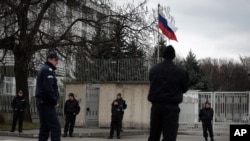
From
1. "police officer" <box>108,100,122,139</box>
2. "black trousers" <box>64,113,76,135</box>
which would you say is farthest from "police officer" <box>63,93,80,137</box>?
"police officer" <box>108,100,122,139</box>

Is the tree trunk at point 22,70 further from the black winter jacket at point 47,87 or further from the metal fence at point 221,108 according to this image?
the black winter jacket at point 47,87

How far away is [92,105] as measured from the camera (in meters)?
29.0

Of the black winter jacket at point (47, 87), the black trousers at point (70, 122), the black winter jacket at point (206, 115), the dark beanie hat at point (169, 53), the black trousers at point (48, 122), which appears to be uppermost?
the dark beanie hat at point (169, 53)

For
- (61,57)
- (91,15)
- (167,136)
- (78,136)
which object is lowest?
(78,136)

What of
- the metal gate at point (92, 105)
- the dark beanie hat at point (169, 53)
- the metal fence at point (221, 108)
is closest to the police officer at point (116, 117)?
the metal gate at point (92, 105)

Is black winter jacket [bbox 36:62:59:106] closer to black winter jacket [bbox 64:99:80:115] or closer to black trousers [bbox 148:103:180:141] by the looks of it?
black trousers [bbox 148:103:180:141]

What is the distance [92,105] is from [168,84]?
68.0 feet

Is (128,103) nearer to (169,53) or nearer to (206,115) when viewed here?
(206,115)

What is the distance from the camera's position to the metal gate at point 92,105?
1137 inches

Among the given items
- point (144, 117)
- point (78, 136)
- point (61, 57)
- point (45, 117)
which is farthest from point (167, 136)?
point (61, 57)

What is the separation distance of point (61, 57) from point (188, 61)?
96.2 ft

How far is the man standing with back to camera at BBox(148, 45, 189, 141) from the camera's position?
839 centimetres

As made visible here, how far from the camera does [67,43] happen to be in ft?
92.6

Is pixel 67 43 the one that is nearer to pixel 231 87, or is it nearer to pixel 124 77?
pixel 124 77
